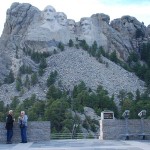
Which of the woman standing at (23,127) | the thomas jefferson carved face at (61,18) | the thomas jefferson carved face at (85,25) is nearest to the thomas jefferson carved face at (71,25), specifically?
the thomas jefferson carved face at (61,18)

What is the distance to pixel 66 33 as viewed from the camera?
128 metres

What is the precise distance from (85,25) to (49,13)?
1035 centimetres

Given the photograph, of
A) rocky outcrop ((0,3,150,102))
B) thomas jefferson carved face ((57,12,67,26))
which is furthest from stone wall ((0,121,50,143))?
thomas jefferson carved face ((57,12,67,26))

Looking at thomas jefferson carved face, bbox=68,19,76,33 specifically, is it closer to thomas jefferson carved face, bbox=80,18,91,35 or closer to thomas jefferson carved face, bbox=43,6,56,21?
thomas jefferson carved face, bbox=80,18,91,35

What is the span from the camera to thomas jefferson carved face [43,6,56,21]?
129 meters

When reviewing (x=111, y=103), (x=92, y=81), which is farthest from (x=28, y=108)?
(x=92, y=81)

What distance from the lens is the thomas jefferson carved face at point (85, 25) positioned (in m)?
131

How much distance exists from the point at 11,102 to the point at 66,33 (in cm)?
3457

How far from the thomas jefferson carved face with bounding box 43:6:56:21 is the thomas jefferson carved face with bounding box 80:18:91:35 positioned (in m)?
8.28

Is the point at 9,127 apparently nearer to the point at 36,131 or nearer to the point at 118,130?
the point at 36,131

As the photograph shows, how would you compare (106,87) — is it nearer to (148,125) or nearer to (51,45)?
(51,45)

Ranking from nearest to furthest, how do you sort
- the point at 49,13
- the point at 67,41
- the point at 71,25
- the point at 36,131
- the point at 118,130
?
the point at 36,131 < the point at 118,130 < the point at 67,41 < the point at 49,13 < the point at 71,25

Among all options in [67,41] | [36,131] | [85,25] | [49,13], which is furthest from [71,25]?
[36,131]

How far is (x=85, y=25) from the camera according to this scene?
13225 cm
